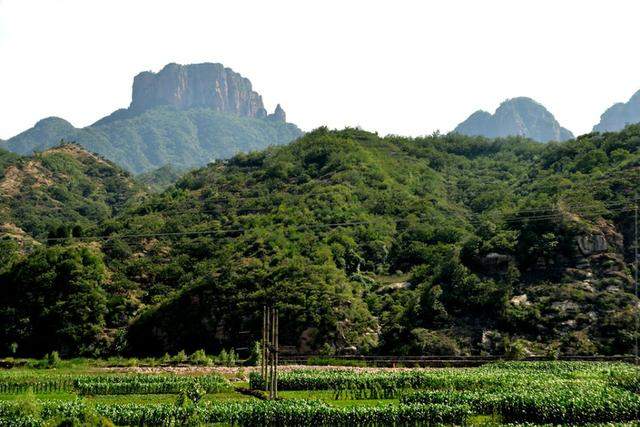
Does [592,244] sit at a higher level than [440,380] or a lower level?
higher

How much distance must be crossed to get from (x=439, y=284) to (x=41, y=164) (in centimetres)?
10304

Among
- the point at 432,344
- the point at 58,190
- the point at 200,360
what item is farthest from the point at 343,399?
the point at 58,190

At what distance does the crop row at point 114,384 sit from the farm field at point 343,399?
6cm

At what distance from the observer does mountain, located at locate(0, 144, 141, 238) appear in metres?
119

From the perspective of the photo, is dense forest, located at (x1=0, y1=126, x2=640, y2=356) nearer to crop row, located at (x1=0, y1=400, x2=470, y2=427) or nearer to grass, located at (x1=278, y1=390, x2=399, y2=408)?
grass, located at (x1=278, y1=390, x2=399, y2=408)

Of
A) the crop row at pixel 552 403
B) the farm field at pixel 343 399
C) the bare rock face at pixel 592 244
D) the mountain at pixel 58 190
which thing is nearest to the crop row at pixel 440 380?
the farm field at pixel 343 399

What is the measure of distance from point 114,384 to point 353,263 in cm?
4390

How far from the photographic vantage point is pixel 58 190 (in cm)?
13325

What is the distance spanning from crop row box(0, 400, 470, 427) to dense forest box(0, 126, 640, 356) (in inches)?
1120

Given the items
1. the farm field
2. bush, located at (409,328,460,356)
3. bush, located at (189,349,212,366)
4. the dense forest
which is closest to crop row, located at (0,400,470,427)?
the farm field

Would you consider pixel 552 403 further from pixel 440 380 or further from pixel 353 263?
pixel 353 263

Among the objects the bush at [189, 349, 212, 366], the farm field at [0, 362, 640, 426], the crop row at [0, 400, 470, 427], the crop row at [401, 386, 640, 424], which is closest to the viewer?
the crop row at [0, 400, 470, 427]

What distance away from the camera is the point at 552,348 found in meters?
56.9

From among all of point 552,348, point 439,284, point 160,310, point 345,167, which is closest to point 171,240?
point 160,310
